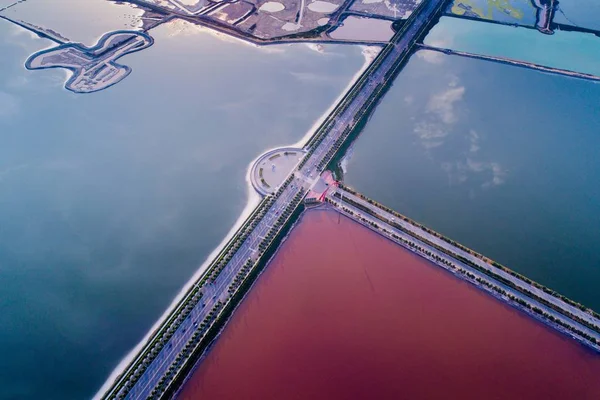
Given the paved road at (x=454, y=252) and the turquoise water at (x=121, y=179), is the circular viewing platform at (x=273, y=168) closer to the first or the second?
the turquoise water at (x=121, y=179)

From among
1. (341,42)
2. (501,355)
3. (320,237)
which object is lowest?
(501,355)

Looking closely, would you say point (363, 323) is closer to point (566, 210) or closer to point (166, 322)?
point (166, 322)

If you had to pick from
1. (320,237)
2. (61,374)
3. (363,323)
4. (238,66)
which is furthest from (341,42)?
(61,374)

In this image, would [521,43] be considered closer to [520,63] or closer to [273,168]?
[520,63]

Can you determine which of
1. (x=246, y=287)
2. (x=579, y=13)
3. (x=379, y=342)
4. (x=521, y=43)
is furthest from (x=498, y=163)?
(x=579, y=13)

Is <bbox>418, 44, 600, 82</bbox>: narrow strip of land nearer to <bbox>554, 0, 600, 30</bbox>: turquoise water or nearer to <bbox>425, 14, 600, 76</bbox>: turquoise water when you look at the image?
<bbox>425, 14, 600, 76</bbox>: turquoise water

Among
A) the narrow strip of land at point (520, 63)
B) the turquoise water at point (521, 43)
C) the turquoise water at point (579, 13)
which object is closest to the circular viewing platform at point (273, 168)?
the narrow strip of land at point (520, 63)
